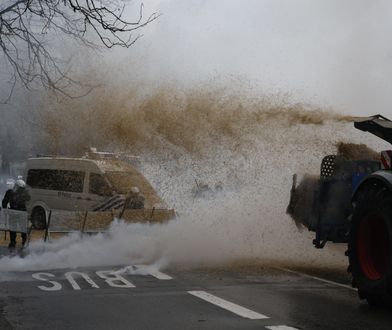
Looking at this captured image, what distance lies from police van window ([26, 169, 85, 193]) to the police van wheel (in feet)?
2.00

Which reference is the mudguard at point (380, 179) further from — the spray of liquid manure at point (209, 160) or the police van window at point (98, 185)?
the police van window at point (98, 185)

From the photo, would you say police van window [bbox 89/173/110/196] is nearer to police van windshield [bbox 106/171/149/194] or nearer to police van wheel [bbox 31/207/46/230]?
police van windshield [bbox 106/171/149/194]

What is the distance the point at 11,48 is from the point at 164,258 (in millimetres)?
3652

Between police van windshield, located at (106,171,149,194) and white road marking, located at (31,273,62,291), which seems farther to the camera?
police van windshield, located at (106,171,149,194)

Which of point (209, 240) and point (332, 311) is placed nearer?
point (332, 311)

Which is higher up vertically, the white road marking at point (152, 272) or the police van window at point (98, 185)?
the police van window at point (98, 185)

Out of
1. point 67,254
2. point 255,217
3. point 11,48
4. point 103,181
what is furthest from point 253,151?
point 103,181

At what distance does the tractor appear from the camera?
584cm

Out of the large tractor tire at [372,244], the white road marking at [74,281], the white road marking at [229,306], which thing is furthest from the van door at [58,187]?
the large tractor tire at [372,244]

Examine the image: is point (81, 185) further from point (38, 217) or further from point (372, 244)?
point (372, 244)

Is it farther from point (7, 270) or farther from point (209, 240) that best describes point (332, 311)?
point (7, 270)

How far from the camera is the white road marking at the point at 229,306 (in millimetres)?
5657

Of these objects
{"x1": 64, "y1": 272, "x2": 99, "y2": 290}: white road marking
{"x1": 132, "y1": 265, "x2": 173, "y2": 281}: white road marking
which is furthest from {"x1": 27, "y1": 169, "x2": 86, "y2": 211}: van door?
{"x1": 64, "y1": 272, "x2": 99, "y2": 290}: white road marking

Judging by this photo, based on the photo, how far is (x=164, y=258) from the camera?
9.05 m
